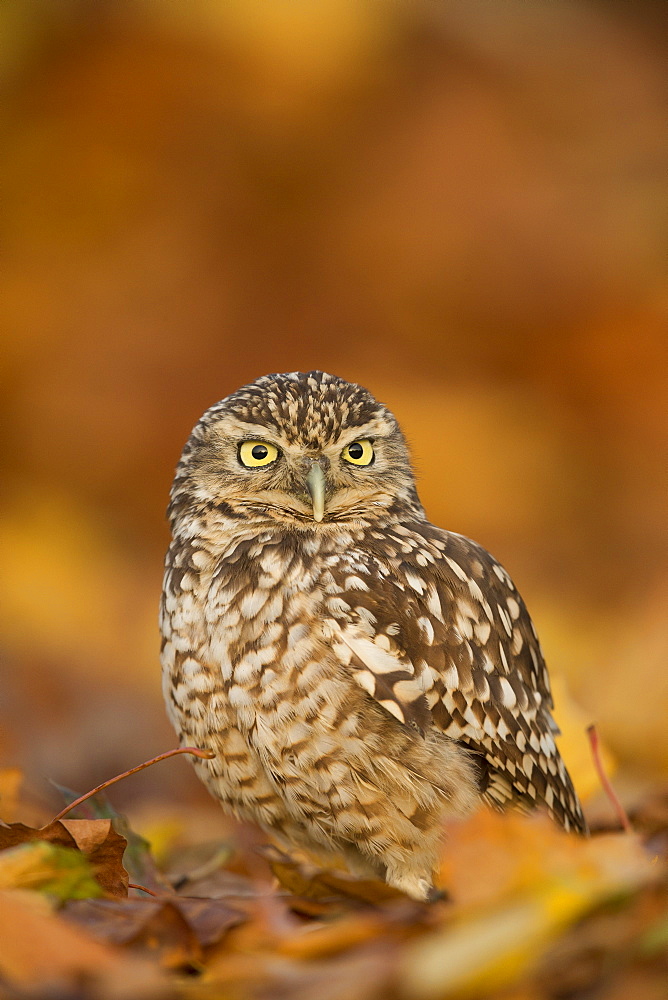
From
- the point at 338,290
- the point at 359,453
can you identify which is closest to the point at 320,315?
the point at 338,290

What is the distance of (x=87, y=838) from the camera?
6.34ft

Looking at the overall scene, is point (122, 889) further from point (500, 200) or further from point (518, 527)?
point (500, 200)

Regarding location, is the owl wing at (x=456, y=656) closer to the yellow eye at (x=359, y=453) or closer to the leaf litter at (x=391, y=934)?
the yellow eye at (x=359, y=453)

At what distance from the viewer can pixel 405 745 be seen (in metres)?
2.43

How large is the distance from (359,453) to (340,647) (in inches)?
30.6

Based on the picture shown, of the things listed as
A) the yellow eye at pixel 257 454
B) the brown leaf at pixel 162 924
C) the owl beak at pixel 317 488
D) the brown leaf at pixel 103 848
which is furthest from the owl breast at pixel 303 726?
the brown leaf at pixel 162 924

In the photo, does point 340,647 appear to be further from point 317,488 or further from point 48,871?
point 48,871

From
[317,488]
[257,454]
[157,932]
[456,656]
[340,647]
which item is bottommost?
[157,932]

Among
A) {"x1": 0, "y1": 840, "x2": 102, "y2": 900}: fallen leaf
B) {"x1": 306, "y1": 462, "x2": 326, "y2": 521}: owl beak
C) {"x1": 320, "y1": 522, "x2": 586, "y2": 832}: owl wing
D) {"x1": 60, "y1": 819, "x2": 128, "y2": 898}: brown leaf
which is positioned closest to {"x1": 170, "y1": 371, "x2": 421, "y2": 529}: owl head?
{"x1": 306, "y1": 462, "x2": 326, "y2": 521}: owl beak

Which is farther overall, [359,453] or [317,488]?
[359,453]

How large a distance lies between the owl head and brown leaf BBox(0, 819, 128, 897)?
111 centimetres

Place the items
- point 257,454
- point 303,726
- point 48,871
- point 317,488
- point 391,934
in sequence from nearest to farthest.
→ point 391,934 < point 48,871 < point 303,726 < point 317,488 < point 257,454

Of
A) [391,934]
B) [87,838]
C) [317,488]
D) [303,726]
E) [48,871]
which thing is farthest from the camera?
[317,488]

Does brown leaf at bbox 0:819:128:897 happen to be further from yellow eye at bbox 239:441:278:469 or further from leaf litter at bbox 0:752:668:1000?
yellow eye at bbox 239:441:278:469
